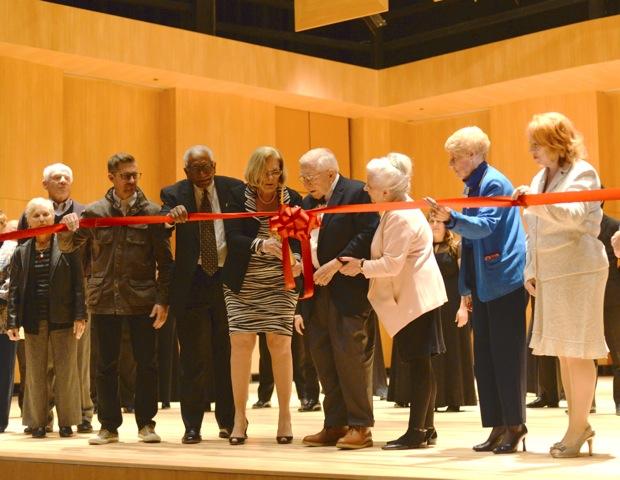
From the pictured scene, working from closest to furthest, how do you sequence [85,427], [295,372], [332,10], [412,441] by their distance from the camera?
[412,441], [85,427], [295,372], [332,10]

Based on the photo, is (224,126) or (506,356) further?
(224,126)

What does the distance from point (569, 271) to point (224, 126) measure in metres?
7.74

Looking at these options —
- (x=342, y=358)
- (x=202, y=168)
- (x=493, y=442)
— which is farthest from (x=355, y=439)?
(x=202, y=168)

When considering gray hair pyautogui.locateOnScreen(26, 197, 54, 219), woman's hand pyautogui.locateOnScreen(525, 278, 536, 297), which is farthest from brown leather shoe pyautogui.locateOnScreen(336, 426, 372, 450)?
gray hair pyautogui.locateOnScreen(26, 197, 54, 219)

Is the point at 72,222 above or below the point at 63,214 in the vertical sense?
below

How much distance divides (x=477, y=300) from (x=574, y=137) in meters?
0.83

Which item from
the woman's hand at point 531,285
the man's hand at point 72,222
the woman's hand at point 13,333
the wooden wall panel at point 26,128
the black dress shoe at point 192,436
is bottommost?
the black dress shoe at point 192,436

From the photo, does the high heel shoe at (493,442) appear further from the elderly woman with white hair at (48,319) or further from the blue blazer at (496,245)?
the elderly woman with white hair at (48,319)

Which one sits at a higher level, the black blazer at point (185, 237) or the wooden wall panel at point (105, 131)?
the wooden wall panel at point (105, 131)

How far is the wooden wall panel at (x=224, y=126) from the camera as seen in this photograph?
36.6 ft

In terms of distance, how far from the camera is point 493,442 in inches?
178

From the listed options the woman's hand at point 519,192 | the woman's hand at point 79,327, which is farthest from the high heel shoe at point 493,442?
the woman's hand at point 79,327

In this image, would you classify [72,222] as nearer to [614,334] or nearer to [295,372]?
[295,372]

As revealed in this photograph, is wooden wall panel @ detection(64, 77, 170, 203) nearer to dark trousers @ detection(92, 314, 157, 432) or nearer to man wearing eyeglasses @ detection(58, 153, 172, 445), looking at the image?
man wearing eyeglasses @ detection(58, 153, 172, 445)
